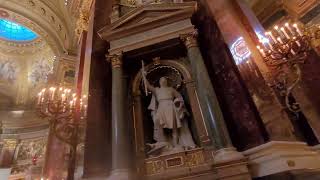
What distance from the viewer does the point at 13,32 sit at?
17234 millimetres

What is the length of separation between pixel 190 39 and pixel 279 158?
325 cm

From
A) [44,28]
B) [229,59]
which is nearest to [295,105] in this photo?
[229,59]

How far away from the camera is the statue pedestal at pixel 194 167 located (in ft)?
12.7

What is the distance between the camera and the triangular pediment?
6.22m

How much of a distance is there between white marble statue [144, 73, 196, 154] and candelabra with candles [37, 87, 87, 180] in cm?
159

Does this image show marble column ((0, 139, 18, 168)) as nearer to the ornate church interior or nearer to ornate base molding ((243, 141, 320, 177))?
the ornate church interior

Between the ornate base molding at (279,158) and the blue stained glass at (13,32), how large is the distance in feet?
Answer: 55.9

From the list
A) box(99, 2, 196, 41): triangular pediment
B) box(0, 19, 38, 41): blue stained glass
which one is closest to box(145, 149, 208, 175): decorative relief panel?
box(99, 2, 196, 41): triangular pediment

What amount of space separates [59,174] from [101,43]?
3.94 meters

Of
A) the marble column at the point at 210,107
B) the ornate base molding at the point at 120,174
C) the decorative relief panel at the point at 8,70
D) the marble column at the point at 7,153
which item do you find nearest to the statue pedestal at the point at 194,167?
the marble column at the point at 210,107

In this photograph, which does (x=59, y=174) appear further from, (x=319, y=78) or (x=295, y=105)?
(x=319, y=78)

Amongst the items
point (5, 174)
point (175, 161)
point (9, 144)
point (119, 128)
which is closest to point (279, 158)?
point (175, 161)

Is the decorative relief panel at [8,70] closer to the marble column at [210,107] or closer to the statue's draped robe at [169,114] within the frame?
the statue's draped robe at [169,114]

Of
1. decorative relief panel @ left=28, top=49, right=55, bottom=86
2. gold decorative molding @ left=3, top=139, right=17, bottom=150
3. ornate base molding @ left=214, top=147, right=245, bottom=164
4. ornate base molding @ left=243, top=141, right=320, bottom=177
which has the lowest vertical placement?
ornate base molding @ left=243, top=141, right=320, bottom=177
